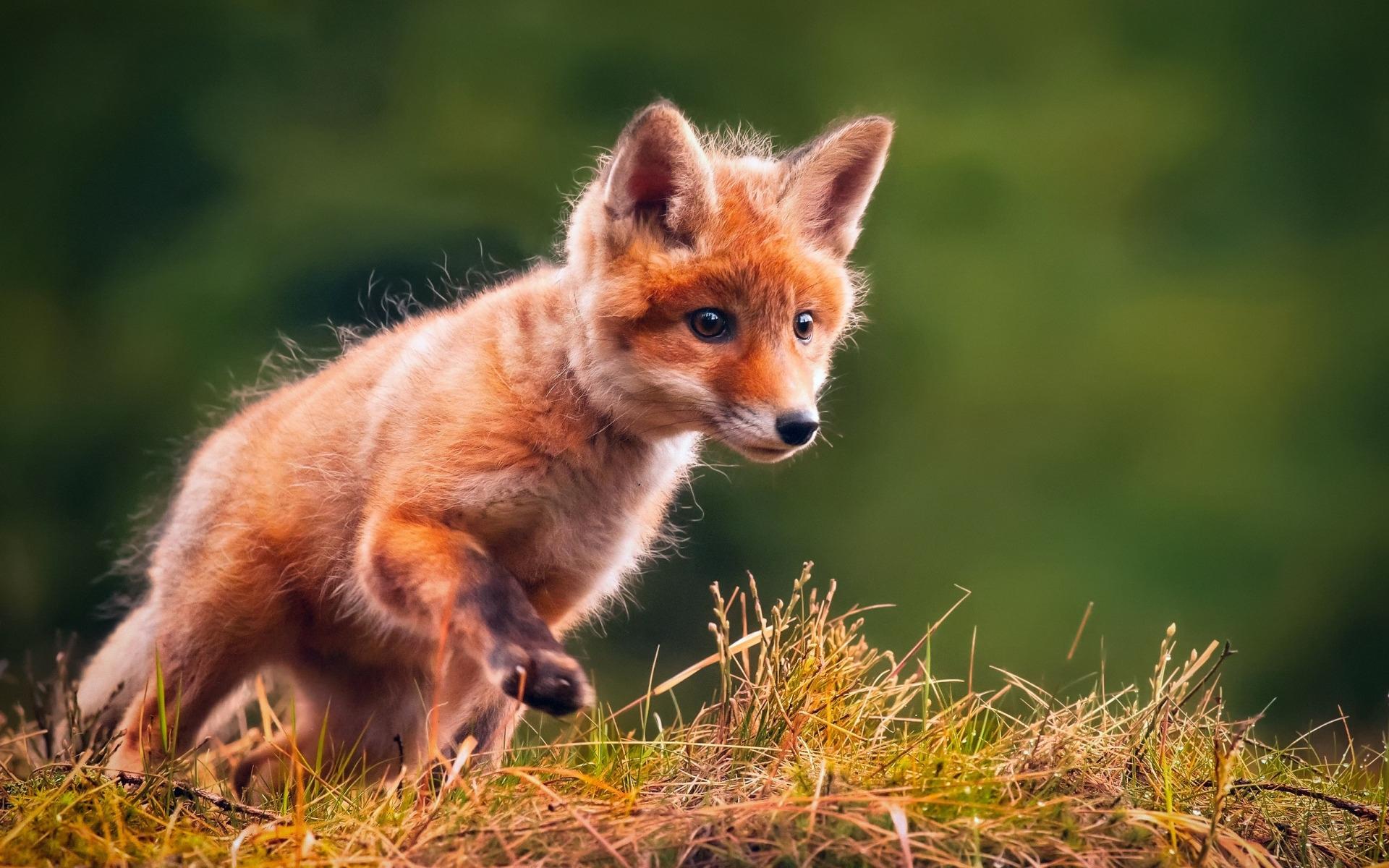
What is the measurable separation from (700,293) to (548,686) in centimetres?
99

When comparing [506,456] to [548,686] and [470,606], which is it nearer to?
[470,606]

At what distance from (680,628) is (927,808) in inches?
222

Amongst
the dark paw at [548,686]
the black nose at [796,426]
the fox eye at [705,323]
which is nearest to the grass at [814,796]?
the dark paw at [548,686]

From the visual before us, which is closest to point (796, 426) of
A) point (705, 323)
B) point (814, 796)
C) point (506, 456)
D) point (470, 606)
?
point (705, 323)

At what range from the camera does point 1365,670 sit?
26.0 feet

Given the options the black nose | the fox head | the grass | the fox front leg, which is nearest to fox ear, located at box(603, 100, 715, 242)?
the fox head

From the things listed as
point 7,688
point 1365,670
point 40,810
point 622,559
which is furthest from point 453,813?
point 1365,670

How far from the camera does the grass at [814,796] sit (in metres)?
2.15

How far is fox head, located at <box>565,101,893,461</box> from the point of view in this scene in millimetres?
3031

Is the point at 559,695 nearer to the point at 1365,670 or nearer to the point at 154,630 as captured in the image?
the point at 154,630

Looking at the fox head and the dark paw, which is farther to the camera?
the fox head

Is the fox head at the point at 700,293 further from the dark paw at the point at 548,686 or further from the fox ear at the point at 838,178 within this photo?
the dark paw at the point at 548,686

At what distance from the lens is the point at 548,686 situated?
2643 mm

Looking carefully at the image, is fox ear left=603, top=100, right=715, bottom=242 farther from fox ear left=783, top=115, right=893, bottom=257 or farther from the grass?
the grass
